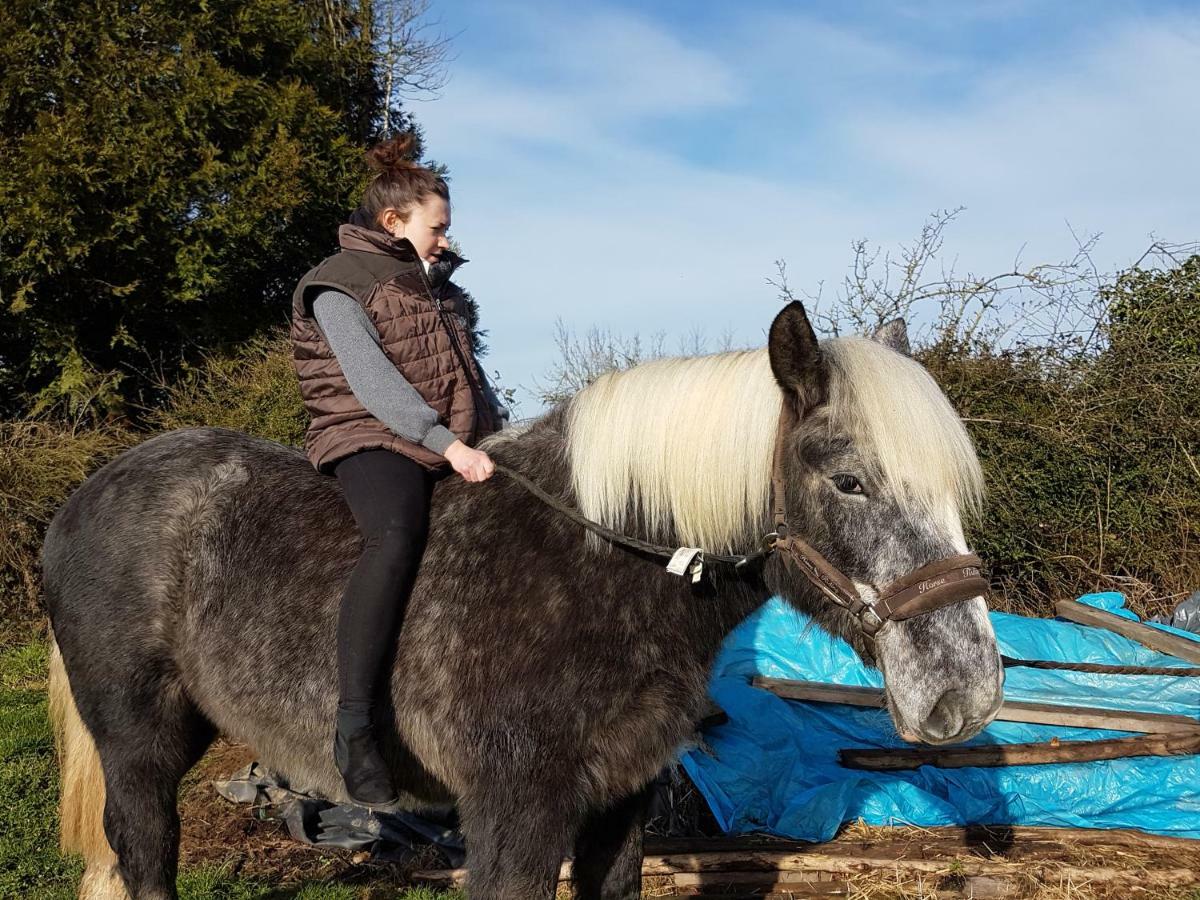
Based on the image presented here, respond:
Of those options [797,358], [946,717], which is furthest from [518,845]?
[797,358]

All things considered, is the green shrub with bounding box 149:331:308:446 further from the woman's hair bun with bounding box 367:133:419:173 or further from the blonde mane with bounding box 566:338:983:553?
the blonde mane with bounding box 566:338:983:553

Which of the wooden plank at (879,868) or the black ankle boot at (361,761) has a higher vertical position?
the black ankle boot at (361,761)

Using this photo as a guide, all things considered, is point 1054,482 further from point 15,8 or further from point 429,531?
point 15,8

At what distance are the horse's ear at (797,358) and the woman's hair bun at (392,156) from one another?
154cm

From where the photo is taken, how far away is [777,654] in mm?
6734

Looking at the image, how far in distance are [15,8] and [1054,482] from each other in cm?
1228

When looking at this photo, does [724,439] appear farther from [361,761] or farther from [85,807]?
[85,807]

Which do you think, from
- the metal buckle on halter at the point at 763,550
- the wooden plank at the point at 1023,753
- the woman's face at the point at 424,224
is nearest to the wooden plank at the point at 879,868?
the wooden plank at the point at 1023,753

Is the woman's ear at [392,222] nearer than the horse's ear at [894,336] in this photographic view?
No

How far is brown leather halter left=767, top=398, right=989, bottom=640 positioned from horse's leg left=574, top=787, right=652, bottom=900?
3.55 ft

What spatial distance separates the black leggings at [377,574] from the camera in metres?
2.90

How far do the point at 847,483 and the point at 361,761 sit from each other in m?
1.65

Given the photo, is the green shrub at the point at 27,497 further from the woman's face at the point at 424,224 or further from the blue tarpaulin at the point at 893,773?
the woman's face at the point at 424,224

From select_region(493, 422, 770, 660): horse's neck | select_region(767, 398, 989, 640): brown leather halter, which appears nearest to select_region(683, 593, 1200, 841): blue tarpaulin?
select_region(493, 422, 770, 660): horse's neck
